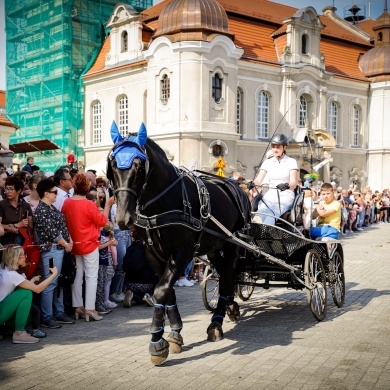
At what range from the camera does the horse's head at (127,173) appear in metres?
5.60

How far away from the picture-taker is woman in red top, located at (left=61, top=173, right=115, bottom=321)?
8414 mm

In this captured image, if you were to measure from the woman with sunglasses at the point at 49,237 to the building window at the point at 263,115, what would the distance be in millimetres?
28755

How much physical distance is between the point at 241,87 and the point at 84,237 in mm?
27367

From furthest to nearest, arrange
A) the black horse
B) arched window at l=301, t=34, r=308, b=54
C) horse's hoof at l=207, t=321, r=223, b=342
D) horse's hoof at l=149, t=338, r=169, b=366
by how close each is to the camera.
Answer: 1. arched window at l=301, t=34, r=308, b=54
2. horse's hoof at l=207, t=321, r=223, b=342
3. horse's hoof at l=149, t=338, r=169, b=366
4. the black horse

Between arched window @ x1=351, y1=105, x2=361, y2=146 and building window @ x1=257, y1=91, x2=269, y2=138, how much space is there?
8.47 meters

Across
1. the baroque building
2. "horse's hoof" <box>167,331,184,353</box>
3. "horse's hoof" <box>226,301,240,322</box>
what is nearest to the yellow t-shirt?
"horse's hoof" <box>226,301,240,322</box>

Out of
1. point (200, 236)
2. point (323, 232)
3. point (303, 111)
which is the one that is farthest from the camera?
point (303, 111)

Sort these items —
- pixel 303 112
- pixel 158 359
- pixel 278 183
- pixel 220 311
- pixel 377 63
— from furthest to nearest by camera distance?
pixel 377 63, pixel 303 112, pixel 278 183, pixel 220 311, pixel 158 359

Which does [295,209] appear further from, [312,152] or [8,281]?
[312,152]

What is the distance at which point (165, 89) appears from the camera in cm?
3212

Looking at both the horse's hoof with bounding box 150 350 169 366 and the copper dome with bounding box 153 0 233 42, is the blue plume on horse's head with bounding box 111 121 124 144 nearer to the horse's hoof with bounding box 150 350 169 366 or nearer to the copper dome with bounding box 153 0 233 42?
the horse's hoof with bounding box 150 350 169 366

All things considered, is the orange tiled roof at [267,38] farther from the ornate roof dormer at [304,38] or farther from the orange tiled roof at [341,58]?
the ornate roof dormer at [304,38]

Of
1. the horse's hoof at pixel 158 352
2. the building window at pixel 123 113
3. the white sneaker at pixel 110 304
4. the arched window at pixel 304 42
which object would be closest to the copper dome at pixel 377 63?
the arched window at pixel 304 42

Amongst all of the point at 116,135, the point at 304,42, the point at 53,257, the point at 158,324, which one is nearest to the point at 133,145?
the point at 116,135
